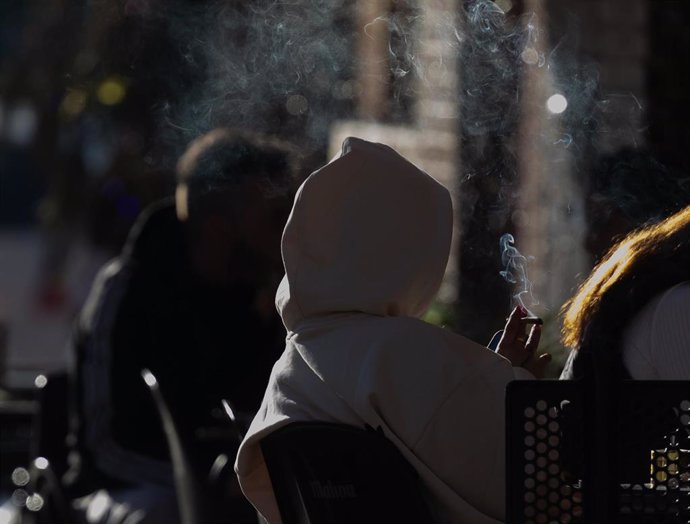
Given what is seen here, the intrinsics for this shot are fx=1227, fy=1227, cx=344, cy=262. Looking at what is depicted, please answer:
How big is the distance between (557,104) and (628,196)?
0.31 m

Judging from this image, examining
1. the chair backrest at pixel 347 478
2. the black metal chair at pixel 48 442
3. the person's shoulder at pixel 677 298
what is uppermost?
the person's shoulder at pixel 677 298

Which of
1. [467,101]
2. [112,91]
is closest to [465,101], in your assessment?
[467,101]

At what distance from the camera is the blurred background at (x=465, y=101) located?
2557 millimetres

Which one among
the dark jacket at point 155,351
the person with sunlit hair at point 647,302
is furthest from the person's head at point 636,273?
the dark jacket at point 155,351

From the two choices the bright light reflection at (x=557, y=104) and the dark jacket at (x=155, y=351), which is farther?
the dark jacket at (x=155, y=351)

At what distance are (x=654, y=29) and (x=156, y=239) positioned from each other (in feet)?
8.90

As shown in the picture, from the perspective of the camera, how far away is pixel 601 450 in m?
1.46

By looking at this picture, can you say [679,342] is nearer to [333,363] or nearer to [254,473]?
[333,363]

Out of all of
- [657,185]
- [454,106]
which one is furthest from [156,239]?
[657,185]

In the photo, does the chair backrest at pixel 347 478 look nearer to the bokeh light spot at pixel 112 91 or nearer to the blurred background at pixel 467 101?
the blurred background at pixel 467 101

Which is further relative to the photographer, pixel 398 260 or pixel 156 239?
pixel 156 239

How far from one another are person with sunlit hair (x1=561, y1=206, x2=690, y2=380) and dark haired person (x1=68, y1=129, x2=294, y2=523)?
5.48 ft

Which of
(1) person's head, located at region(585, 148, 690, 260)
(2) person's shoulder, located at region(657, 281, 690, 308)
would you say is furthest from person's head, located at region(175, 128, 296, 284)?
(2) person's shoulder, located at region(657, 281, 690, 308)

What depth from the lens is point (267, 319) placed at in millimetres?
4129
